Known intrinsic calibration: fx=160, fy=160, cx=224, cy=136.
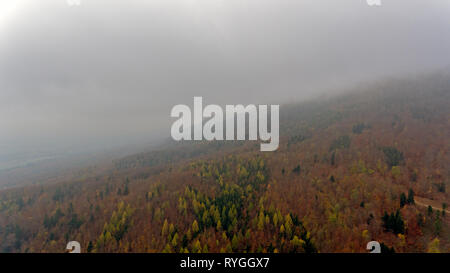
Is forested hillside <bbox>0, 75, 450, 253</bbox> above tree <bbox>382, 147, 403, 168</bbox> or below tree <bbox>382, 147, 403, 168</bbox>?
below

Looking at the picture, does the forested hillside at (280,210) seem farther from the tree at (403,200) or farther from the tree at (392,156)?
the tree at (392,156)

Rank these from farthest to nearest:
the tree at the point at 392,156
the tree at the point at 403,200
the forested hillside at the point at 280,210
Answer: the tree at the point at 392,156 → the tree at the point at 403,200 → the forested hillside at the point at 280,210

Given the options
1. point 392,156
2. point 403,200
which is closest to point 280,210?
point 403,200

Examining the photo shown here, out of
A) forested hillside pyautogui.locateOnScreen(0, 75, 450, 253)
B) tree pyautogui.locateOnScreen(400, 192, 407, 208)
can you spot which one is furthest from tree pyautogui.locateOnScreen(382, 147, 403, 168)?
tree pyautogui.locateOnScreen(400, 192, 407, 208)

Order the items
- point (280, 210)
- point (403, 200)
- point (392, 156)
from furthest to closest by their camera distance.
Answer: point (392, 156), point (280, 210), point (403, 200)

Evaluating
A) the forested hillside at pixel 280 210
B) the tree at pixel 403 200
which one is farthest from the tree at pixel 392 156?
the tree at pixel 403 200

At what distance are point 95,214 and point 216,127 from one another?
128 m

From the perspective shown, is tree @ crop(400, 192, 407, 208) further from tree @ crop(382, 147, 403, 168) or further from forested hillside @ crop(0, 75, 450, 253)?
tree @ crop(382, 147, 403, 168)

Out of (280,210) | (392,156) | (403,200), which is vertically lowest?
(280,210)

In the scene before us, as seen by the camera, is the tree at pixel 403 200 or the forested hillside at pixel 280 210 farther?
the tree at pixel 403 200

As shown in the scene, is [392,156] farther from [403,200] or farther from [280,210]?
[280,210]

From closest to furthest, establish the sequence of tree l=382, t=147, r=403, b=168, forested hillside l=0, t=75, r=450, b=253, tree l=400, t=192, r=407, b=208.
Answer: forested hillside l=0, t=75, r=450, b=253
tree l=400, t=192, r=407, b=208
tree l=382, t=147, r=403, b=168
